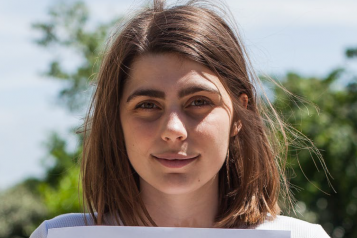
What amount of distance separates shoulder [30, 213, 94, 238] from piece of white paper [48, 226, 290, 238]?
300 mm

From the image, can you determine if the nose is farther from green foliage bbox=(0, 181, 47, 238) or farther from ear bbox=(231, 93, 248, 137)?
green foliage bbox=(0, 181, 47, 238)

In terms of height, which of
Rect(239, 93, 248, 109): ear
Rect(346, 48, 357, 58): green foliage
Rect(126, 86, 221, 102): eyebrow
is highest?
Rect(346, 48, 357, 58): green foliage

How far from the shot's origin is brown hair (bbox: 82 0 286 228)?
213cm

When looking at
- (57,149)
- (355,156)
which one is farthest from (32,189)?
(355,156)

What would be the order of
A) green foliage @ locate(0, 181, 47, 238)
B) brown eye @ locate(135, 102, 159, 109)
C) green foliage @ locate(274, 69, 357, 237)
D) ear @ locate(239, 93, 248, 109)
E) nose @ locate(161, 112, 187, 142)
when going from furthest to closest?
green foliage @ locate(0, 181, 47, 238) < green foliage @ locate(274, 69, 357, 237) < ear @ locate(239, 93, 248, 109) < brown eye @ locate(135, 102, 159, 109) < nose @ locate(161, 112, 187, 142)

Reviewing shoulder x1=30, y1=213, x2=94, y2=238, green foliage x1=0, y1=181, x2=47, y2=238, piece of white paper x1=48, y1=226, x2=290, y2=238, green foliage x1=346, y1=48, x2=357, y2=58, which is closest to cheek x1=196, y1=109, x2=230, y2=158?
piece of white paper x1=48, y1=226, x2=290, y2=238

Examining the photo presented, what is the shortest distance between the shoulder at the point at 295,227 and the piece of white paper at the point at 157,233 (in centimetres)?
43

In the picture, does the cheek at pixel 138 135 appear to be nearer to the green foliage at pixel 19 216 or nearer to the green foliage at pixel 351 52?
the green foliage at pixel 351 52

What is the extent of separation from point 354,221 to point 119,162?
685 centimetres

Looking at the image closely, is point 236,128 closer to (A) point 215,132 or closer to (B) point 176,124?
(A) point 215,132

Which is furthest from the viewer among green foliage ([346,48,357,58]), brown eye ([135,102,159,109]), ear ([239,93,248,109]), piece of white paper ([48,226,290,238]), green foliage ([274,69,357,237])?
green foliage ([346,48,357,58])

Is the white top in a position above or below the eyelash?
below

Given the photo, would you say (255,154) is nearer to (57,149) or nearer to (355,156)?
(355,156)

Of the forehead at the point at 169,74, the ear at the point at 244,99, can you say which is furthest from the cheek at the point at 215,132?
the ear at the point at 244,99
